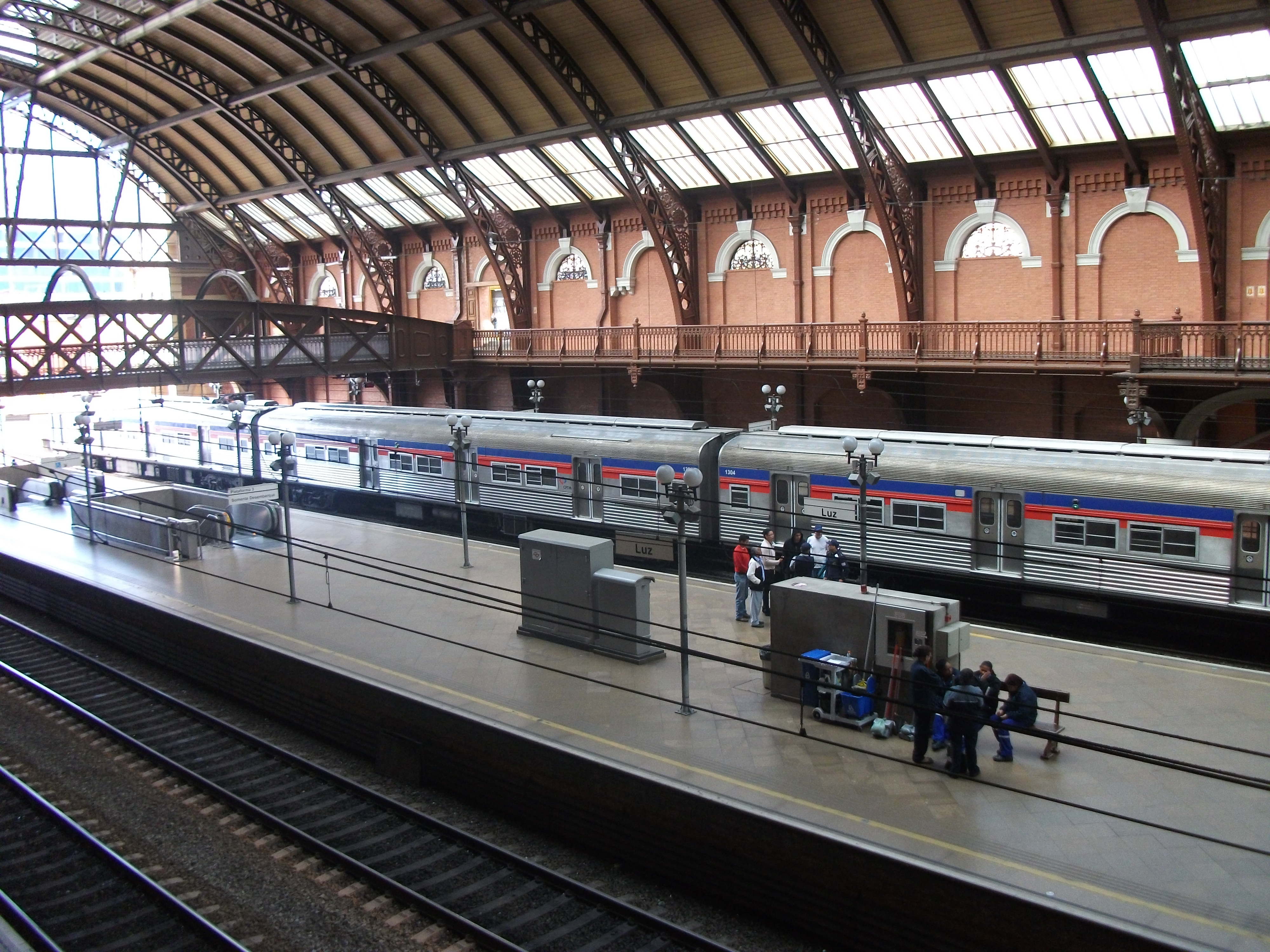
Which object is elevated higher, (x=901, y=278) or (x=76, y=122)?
(x=76, y=122)

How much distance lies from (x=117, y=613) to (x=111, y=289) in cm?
3309

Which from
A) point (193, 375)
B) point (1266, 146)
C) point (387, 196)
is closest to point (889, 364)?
point (1266, 146)

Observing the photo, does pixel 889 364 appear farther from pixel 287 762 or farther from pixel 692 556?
pixel 287 762

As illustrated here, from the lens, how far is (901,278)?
1056 inches

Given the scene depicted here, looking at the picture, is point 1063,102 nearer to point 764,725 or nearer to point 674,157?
point 674,157

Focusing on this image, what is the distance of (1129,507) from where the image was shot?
16.8m

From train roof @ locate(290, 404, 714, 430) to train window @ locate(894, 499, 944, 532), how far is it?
17.3 feet

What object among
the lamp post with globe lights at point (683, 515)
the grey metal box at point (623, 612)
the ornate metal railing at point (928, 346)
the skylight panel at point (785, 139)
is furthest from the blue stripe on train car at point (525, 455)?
the lamp post with globe lights at point (683, 515)

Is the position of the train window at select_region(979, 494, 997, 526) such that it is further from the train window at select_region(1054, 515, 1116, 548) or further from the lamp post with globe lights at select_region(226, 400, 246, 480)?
the lamp post with globe lights at select_region(226, 400, 246, 480)

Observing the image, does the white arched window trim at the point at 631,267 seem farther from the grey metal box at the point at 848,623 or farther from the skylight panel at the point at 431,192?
the grey metal box at the point at 848,623

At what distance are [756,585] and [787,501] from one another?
465cm

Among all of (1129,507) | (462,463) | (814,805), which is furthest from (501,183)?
(814,805)

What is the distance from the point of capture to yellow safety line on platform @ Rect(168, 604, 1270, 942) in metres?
8.73

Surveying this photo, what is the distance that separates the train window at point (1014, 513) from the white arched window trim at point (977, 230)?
1017 centimetres
